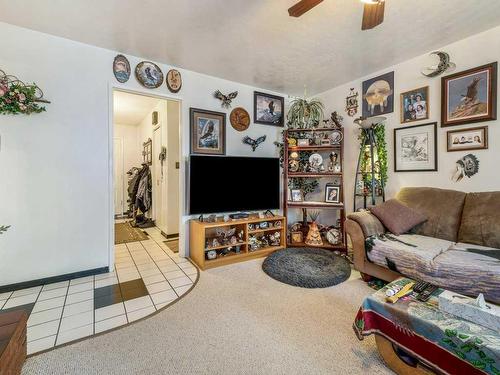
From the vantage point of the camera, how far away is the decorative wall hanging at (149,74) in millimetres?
2701

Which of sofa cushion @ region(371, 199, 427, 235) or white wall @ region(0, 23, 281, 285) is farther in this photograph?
sofa cushion @ region(371, 199, 427, 235)

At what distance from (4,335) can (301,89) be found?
403cm

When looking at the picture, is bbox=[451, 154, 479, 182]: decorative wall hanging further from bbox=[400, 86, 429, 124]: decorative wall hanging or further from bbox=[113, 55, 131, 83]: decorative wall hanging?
bbox=[113, 55, 131, 83]: decorative wall hanging

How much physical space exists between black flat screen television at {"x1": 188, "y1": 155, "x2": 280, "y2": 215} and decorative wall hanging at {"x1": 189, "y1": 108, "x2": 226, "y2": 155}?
30 cm

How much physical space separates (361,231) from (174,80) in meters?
2.82

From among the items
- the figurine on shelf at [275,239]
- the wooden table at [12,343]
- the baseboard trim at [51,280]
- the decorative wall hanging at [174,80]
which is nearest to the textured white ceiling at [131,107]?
the decorative wall hanging at [174,80]

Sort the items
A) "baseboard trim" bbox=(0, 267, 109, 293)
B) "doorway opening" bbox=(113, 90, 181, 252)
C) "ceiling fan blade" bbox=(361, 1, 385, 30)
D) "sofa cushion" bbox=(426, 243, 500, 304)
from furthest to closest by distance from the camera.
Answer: "doorway opening" bbox=(113, 90, 181, 252) → "baseboard trim" bbox=(0, 267, 109, 293) → "sofa cushion" bbox=(426, 243, 500, 304) → "ceiling fan blade" bbox=(361, 1, 385, 30)

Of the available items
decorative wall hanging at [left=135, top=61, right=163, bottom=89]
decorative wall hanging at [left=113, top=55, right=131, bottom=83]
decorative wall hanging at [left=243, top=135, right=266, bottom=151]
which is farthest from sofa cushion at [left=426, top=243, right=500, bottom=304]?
decorative wall hanging at [left=113, top=55, right=131, bottom=83]

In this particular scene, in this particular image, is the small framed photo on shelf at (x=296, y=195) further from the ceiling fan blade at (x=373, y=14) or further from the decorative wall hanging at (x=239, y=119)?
the ceiling fan blade at (x=373, y=14)

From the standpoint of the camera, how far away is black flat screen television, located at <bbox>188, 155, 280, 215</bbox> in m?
2.87

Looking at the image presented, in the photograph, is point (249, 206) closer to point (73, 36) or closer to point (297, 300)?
point (297, 300)

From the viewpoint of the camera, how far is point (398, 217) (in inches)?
96.9

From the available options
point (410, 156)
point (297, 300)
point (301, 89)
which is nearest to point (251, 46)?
point (301, 89)

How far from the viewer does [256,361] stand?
1378 millimetres
